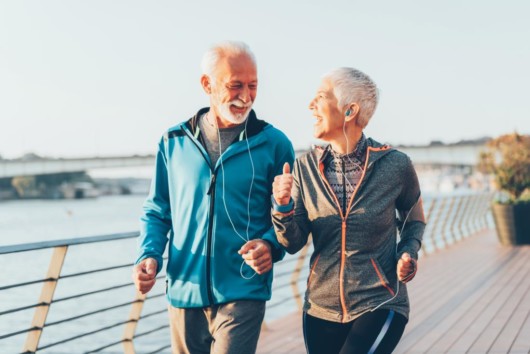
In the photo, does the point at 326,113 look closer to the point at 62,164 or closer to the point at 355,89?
the point at 355,89

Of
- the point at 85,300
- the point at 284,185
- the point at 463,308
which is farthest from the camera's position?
the point at 85,300

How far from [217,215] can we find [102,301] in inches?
474

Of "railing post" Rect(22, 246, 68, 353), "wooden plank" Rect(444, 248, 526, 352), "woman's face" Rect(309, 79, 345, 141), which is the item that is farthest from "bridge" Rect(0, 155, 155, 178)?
"woman's face" Rect(309, 79, 345, 141)

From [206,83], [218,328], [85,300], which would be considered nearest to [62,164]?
[85,300]

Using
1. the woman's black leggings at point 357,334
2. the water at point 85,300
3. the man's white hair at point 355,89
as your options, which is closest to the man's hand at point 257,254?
the woman's black leggings at point 357,334

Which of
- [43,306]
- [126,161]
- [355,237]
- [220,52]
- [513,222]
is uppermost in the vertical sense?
[220,52]

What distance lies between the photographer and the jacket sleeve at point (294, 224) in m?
2.16

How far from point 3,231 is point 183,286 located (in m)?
40.2

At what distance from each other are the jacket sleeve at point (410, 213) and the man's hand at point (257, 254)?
Result: 1.36 feet

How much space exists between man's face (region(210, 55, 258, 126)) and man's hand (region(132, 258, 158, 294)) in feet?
1.59

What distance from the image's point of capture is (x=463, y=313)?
6055 millimetres

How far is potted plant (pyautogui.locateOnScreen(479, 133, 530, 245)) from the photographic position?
452 inches

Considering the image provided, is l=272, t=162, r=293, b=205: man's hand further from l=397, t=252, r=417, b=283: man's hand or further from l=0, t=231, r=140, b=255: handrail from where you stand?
l=0, t=231, r=140, b=255: handrail

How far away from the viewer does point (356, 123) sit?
2.35 m
